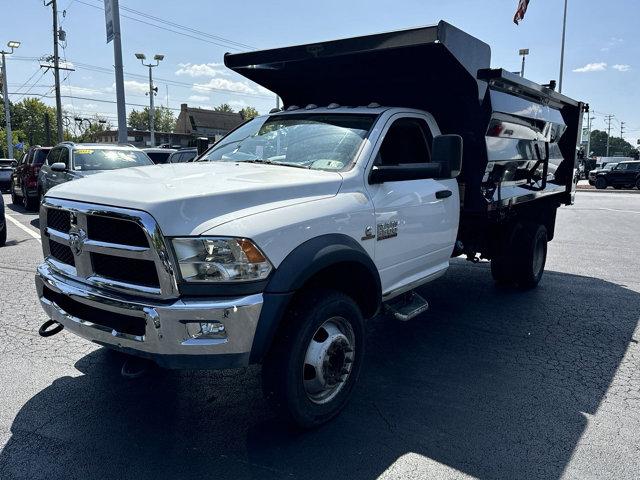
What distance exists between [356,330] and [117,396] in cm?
172

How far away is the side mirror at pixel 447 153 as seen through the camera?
386 cm

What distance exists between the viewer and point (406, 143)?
4.61 m

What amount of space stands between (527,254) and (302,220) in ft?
14.2

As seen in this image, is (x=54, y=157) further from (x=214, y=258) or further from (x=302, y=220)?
(x=214, y=258)

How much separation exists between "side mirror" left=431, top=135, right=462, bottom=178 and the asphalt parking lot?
1594mm

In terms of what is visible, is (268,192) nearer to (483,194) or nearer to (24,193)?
(483,194)

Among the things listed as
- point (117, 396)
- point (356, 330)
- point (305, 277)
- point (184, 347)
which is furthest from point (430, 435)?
point (117, 396)

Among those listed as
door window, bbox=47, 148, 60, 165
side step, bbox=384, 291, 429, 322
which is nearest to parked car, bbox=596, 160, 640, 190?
door window, bbox=47, 148, 60, 165

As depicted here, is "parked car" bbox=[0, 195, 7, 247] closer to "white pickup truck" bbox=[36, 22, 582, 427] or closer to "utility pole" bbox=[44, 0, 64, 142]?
"white pickup truck" bbox=[36, 22, 582, 427]

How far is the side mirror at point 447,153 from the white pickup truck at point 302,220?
1 centimetres

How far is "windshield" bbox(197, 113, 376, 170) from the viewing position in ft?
13.0

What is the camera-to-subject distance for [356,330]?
3541 millimetres

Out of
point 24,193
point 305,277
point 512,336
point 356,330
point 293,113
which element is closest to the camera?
point 305,277

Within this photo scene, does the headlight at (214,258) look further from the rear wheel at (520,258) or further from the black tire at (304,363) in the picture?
the rear wheel at (520,258)
